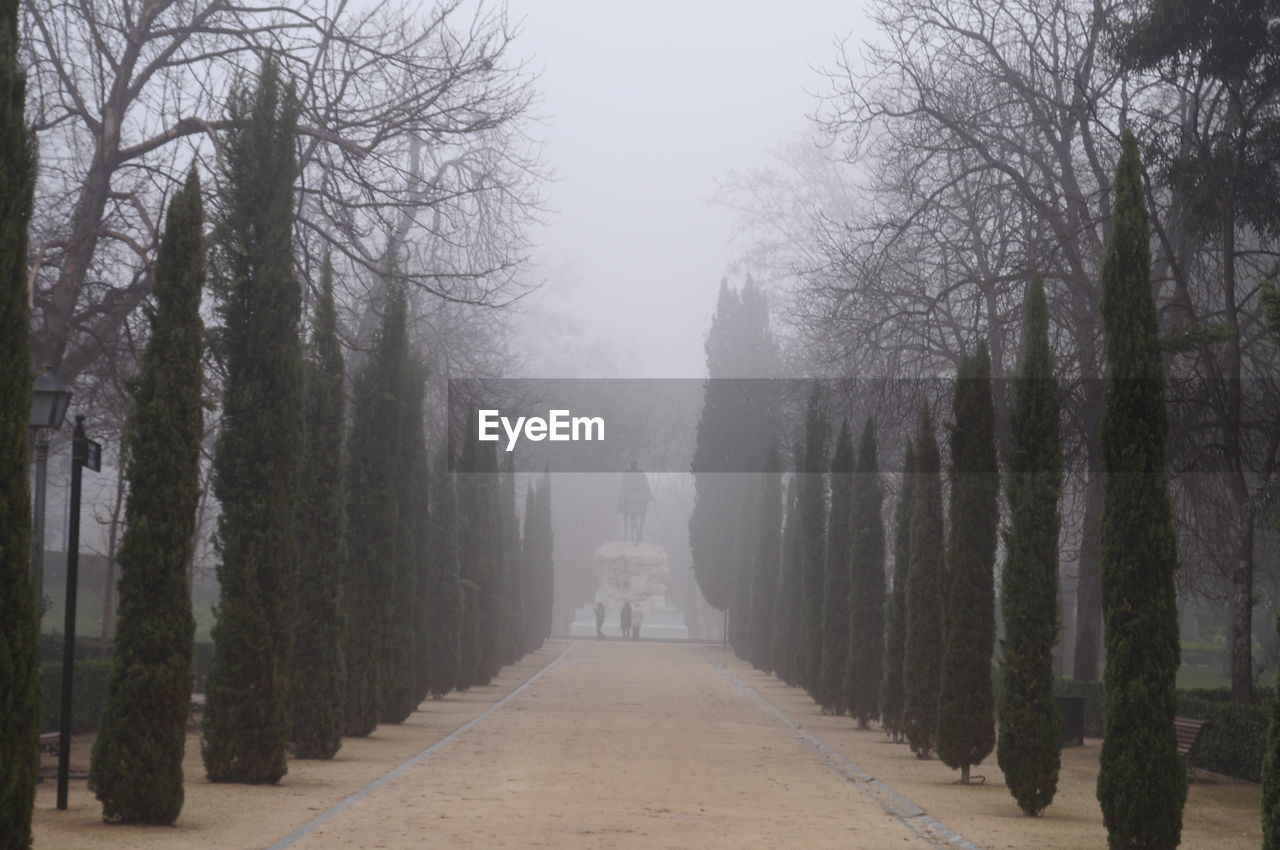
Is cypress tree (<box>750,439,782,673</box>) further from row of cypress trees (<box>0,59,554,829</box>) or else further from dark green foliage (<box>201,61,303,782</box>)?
dark green foliage (<box>201,61,303,782</box>)

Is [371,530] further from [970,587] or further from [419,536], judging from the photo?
[970,587]

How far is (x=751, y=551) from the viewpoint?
51781mm

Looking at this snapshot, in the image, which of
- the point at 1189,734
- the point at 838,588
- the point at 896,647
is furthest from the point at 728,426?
the point at 1189,734

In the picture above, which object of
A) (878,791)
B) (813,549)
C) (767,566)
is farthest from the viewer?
(767,566)

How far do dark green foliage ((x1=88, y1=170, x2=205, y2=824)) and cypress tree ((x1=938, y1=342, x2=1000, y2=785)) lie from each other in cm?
870

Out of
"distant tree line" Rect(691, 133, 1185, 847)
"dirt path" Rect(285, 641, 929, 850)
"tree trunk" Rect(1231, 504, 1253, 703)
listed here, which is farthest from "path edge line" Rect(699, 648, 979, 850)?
"tree trunk" Rect(1231, 504, 1253, 703)

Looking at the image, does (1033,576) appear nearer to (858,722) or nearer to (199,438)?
(199,438)

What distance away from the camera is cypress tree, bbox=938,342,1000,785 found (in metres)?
16.5

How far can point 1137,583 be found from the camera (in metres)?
11.2

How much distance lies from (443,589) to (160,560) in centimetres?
1756

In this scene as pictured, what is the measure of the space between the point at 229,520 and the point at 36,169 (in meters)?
5.87

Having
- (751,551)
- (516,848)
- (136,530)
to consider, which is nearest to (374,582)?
(136,530)

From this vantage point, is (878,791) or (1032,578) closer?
(1032,578)

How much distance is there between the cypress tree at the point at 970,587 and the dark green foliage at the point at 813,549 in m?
12.7
